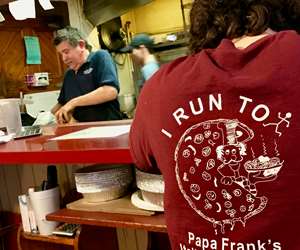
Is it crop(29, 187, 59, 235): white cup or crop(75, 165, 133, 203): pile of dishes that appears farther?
crop(29, 187, 59, 235): white cup

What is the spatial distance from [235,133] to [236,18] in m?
0.26

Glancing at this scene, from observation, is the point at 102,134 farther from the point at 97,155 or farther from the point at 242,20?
the point at 242,20

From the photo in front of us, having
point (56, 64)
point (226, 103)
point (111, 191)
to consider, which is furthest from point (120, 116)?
point (226, 103)

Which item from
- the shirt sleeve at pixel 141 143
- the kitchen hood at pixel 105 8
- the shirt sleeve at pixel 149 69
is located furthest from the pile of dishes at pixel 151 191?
the kitchen hood at pixel 105 8

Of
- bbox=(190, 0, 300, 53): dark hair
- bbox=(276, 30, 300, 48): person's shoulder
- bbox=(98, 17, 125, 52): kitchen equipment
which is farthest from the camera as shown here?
bbox=(98, 17, 125, 52): kitchen equipment

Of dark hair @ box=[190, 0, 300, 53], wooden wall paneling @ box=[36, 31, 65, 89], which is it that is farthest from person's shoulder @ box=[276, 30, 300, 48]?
wooden wall paneling @ box=[36, 31, 65, 89]

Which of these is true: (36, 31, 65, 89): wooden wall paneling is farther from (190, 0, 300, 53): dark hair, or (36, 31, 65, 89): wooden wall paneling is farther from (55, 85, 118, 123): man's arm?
(190, 0, 300, 53): dark hair

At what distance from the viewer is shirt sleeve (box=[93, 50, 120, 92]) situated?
8.88 ft

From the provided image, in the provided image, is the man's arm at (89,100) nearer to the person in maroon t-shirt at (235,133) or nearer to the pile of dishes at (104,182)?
the pile of dishes at (104,182)

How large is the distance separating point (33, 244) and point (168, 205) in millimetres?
931

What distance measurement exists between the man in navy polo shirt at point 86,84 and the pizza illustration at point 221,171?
1.83 metres

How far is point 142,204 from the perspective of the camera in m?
1.28

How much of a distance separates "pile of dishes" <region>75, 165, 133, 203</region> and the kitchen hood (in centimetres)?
272

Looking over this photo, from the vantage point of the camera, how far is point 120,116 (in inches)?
110
